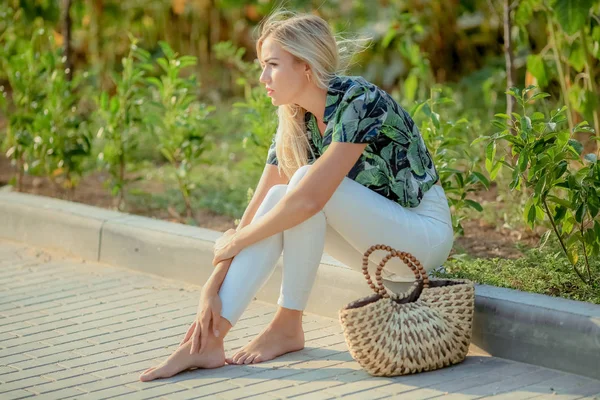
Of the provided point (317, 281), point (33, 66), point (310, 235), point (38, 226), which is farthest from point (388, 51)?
point (310, 235)

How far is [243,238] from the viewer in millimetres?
3439

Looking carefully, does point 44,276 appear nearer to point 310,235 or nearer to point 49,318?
point 49,318

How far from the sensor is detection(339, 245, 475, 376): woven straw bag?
324 centimetres

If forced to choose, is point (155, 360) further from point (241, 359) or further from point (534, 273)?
point (534, 273)

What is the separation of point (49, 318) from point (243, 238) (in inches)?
48.9

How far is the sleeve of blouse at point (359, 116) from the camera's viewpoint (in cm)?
344

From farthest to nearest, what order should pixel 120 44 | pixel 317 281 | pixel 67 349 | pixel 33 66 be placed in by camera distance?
1. pixel 120 44
2. pixel 33 66
3. pixel 317 281
4. pixel 67 349

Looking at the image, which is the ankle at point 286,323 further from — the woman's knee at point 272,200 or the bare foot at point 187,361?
the woman's knee at point 272,200

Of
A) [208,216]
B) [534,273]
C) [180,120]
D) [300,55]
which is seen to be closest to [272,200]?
[300,55]

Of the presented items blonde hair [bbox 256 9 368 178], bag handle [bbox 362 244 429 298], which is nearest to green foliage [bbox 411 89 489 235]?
blonde hair [bbox 256 9 368 178]

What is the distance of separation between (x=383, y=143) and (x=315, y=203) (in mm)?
412

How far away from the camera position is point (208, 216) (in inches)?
226

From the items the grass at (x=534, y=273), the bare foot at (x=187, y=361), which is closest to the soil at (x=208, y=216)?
the grass at (x=534, y=273)

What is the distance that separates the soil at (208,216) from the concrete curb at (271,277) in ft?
1.41
